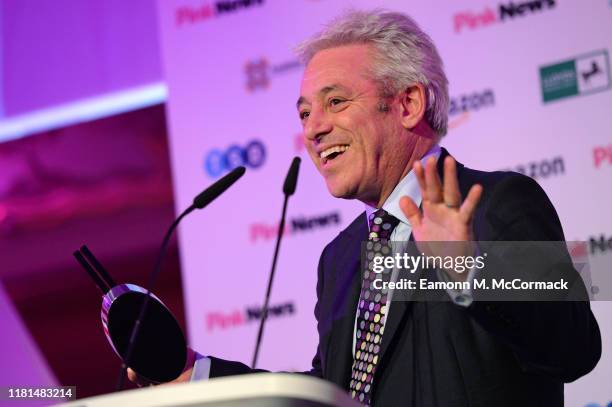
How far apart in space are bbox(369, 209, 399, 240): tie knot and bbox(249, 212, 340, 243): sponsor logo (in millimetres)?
1519

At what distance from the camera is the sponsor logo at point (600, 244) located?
3.56m

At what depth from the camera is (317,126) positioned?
2820mm

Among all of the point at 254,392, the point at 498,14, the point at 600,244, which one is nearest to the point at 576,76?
the point at 498,14

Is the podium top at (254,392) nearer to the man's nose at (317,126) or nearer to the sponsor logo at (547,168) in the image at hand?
the man's nose at (317,126)

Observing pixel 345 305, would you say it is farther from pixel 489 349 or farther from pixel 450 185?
pixel 450 185

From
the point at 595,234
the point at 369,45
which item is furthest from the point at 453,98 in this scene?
the point at 369,45

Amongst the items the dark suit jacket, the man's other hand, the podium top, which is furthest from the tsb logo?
the podium top

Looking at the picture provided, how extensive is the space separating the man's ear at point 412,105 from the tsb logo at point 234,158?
1758mm

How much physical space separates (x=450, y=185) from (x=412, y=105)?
101 cm

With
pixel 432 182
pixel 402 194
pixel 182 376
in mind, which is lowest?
pixel 182 376

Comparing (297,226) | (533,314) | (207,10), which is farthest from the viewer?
(207,10)

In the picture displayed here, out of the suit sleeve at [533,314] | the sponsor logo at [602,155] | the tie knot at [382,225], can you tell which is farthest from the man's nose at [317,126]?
the sponsor logo at [602,155]

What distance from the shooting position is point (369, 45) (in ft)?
9.46

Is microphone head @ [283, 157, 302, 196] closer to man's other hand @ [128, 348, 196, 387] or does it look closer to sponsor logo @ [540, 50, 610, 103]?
man's other hand @ [128, 348, 196, 387]
